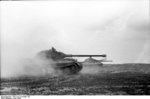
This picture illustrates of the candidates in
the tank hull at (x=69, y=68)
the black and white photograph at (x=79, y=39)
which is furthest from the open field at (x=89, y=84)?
the tank hull at (x=69, y=68)

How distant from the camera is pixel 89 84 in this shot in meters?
6.30

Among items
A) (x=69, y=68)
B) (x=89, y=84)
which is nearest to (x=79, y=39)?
(x=89, y=84)

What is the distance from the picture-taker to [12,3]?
20.6 feet

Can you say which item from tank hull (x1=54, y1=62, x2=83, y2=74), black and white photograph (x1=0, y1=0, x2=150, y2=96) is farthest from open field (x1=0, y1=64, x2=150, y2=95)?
tank hull (x1=54, y1=62, x2=83, y2=74)

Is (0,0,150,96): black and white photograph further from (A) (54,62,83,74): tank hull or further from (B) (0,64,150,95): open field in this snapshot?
(A) (54,62,83,74): tank hull

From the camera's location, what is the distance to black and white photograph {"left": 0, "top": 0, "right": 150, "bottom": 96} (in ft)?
20.1

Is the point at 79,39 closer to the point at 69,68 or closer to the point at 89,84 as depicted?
the point at 89,84

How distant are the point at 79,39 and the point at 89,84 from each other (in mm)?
991

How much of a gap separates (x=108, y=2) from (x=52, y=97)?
2.27 meters

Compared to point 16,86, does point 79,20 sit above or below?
above

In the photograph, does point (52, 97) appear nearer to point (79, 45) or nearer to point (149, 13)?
point (79, 45)

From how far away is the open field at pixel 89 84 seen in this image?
19.9 feet

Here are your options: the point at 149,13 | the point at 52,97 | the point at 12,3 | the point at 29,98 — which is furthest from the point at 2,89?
the point at 149,13

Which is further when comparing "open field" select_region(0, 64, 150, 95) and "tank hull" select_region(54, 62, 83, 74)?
"tank hull" select_region(54, 62, 83, 74)
